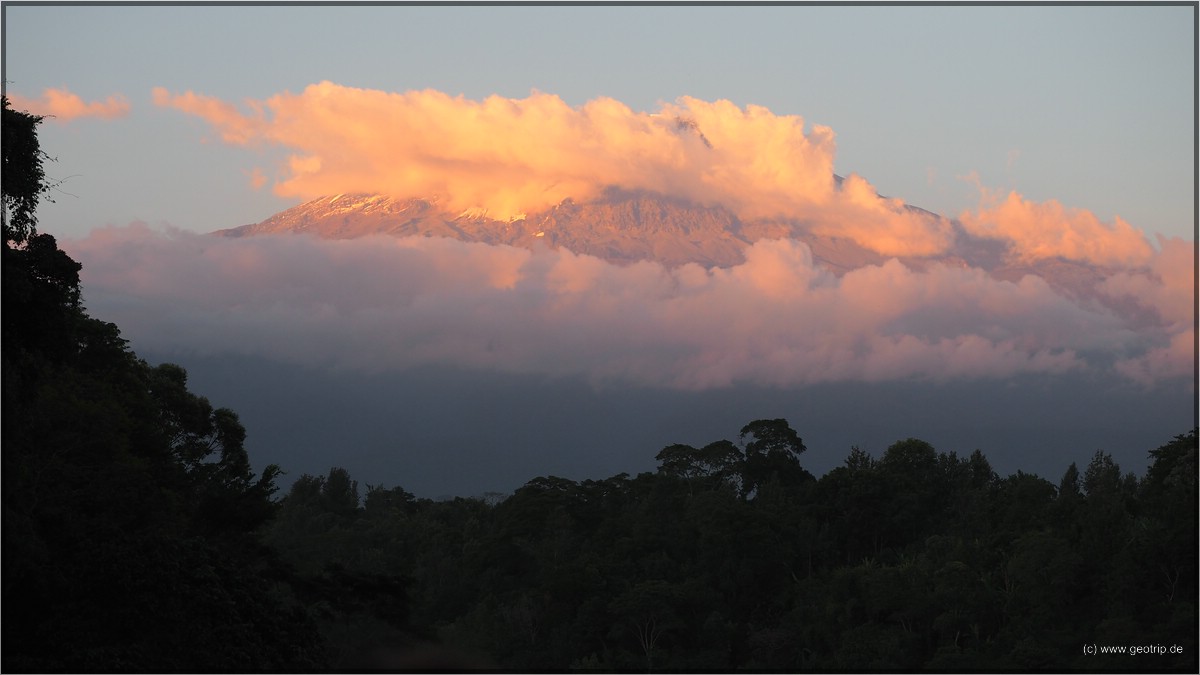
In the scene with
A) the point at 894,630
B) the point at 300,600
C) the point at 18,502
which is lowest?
the point at 894,630

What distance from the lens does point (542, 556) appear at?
230 feet

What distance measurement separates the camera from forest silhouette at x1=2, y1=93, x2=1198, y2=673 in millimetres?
23594

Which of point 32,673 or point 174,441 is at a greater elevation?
point 174,441

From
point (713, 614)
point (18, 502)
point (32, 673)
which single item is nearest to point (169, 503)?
point (18, 502)

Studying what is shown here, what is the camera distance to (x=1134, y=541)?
5622 centimetres

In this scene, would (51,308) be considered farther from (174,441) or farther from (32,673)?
(174,441)

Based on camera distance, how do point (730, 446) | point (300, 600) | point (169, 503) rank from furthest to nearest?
1. point (730, 446)
2. point (169, 503)
3. point (300, 600)

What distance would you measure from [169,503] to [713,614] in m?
33.8

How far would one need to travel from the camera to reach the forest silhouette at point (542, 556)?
77.4ft

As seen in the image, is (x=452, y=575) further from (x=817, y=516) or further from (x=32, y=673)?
(x=32, y=673)

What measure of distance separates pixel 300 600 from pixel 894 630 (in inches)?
1433

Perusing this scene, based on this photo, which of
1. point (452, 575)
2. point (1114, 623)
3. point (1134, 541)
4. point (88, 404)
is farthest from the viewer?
point (452, 575)

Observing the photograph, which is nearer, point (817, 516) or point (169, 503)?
point (169, 503)

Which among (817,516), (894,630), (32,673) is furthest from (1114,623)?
(32,673)
